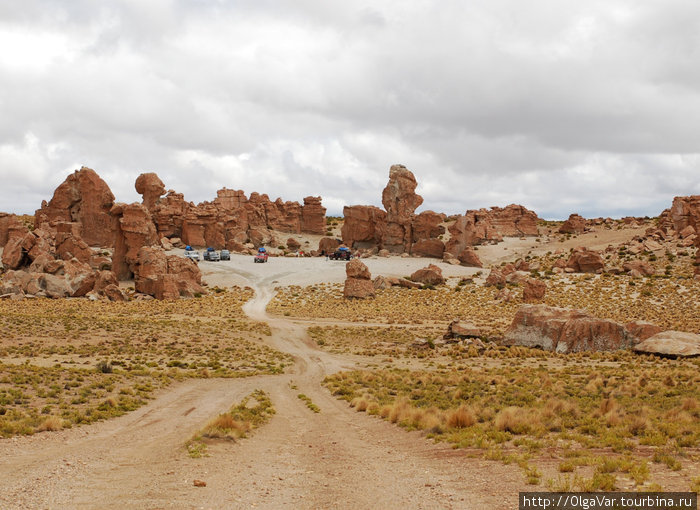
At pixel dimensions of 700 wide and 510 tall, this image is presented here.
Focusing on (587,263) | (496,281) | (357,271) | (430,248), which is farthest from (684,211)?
(357,271)

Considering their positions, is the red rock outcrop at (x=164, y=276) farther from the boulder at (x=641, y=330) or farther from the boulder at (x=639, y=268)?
the boulder at (x=639, y=268)

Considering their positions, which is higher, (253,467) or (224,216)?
(224,216)

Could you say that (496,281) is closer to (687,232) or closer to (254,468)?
(687,232)

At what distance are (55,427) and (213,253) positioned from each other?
237 ft

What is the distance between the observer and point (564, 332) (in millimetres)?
33781

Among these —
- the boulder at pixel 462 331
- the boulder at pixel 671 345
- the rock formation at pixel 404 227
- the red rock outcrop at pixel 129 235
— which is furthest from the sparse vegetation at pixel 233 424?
the rock formation at pixel 404 227

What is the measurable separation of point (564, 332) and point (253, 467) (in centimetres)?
2633

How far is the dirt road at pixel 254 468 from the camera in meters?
10.0

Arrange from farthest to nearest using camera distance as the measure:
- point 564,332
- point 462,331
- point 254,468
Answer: point 462,331 < point 564,332 < point 254,468

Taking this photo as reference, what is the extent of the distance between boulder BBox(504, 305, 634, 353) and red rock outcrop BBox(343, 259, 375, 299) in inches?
1016

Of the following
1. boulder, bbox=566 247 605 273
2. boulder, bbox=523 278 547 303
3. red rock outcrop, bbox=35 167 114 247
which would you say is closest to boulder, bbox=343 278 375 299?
boulder, bbox=523 278 547 303

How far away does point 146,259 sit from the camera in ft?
203

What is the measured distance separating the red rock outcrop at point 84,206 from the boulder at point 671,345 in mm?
78653

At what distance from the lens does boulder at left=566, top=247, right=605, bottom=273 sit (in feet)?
231
